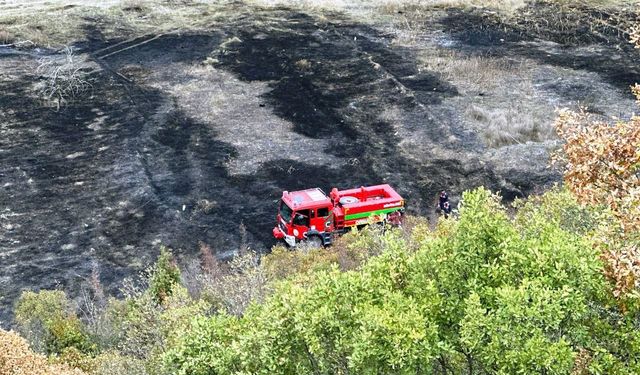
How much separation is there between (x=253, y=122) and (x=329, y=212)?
12.4 meters

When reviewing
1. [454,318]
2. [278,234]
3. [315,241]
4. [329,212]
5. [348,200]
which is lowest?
[278,234]

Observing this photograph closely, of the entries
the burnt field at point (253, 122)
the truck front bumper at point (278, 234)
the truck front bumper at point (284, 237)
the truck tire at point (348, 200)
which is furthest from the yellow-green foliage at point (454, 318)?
the truck tire at point (348, 200)

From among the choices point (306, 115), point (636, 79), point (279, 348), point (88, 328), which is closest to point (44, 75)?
point (306, 115)

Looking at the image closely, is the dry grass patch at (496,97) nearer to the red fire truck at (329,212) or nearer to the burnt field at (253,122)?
the burnt field at (253,122)

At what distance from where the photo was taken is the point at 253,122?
37.9m

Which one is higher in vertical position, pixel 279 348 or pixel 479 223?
pixel 479 223

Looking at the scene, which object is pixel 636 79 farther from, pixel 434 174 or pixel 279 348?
pixel 279 348

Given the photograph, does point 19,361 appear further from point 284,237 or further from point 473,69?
point 473,69

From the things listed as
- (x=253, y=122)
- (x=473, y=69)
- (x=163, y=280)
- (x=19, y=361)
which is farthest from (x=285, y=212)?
(x=473, y=69)

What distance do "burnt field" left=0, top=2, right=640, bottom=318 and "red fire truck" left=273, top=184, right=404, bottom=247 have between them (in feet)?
4.22

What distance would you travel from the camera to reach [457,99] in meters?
40.0

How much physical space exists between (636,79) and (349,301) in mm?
36898

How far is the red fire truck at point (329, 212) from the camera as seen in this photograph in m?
26.6

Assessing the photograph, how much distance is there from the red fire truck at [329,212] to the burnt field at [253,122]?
1286 millimetres
